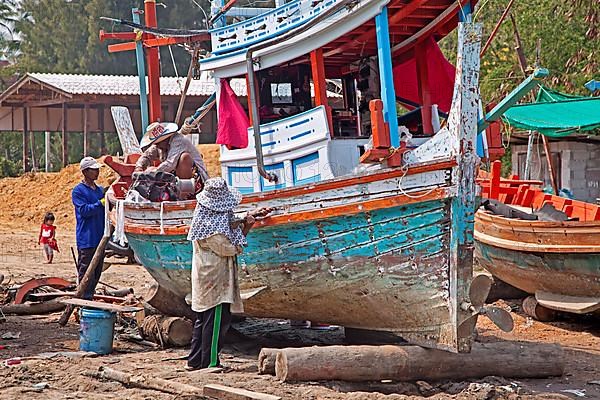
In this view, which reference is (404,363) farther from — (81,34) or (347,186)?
(81,34)

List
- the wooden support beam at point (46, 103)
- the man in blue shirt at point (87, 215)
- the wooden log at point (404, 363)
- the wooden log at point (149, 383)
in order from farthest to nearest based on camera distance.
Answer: the wooden support beam at point (46, 103) → the man in blue shirt at point (87, 215) → the wooden log at point (404, 363) → the wooden log at point (149, 383)

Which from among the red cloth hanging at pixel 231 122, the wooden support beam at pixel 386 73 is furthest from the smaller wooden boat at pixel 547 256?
the red cloth hanging at pixel 231 122

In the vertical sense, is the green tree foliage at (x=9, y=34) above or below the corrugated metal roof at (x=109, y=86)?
above

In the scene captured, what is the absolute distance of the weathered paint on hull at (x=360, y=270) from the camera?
6.71 meters

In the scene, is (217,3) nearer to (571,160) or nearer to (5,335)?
(5,335)

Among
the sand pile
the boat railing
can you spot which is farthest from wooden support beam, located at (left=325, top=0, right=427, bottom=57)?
the sand pile

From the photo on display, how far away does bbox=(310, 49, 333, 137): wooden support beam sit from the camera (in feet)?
26.6

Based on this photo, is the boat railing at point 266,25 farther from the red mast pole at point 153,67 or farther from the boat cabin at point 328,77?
the red mast pole at point 153,67

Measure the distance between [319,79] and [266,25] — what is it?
833 millimetres

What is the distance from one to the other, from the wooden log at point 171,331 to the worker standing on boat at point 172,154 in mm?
1429

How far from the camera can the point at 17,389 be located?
6656mm

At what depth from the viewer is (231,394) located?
6.18 meters

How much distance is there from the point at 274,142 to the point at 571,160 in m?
9.68

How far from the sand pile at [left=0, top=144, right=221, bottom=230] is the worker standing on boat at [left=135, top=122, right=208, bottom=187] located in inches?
519
